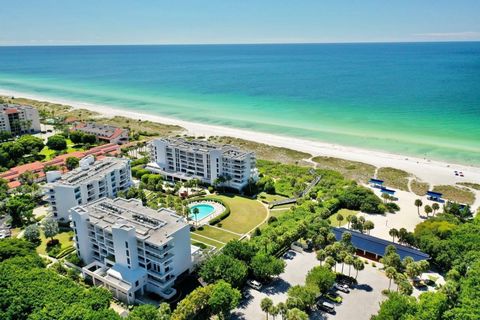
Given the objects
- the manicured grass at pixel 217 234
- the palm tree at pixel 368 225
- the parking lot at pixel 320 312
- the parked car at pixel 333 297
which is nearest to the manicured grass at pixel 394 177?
the palm tree at pixel 368 225

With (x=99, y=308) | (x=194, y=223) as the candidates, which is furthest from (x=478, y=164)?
(x=99, y=308)

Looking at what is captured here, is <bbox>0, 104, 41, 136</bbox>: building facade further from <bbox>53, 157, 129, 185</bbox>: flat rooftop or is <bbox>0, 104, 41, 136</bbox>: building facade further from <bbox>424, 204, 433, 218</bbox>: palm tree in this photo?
<bbox>424, 204, 433, 218</bbox>: palm tree

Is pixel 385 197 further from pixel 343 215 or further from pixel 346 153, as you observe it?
pixel 346 153

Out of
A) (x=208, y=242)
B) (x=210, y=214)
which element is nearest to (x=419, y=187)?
(x=210, y=214)

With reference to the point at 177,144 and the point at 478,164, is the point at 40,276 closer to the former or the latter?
the point at 177,144

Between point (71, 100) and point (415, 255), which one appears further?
point (71, 100)

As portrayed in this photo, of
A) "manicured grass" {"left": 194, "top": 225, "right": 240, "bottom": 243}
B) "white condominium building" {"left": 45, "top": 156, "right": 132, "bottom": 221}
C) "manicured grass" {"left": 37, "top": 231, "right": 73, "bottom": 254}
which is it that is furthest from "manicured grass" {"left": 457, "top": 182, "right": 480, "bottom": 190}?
"manicured grass" {"left": 37, "top": 231, "right": 73, "bottom": 254}

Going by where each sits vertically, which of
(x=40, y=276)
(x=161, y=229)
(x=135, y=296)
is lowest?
(x=135, y=296)
